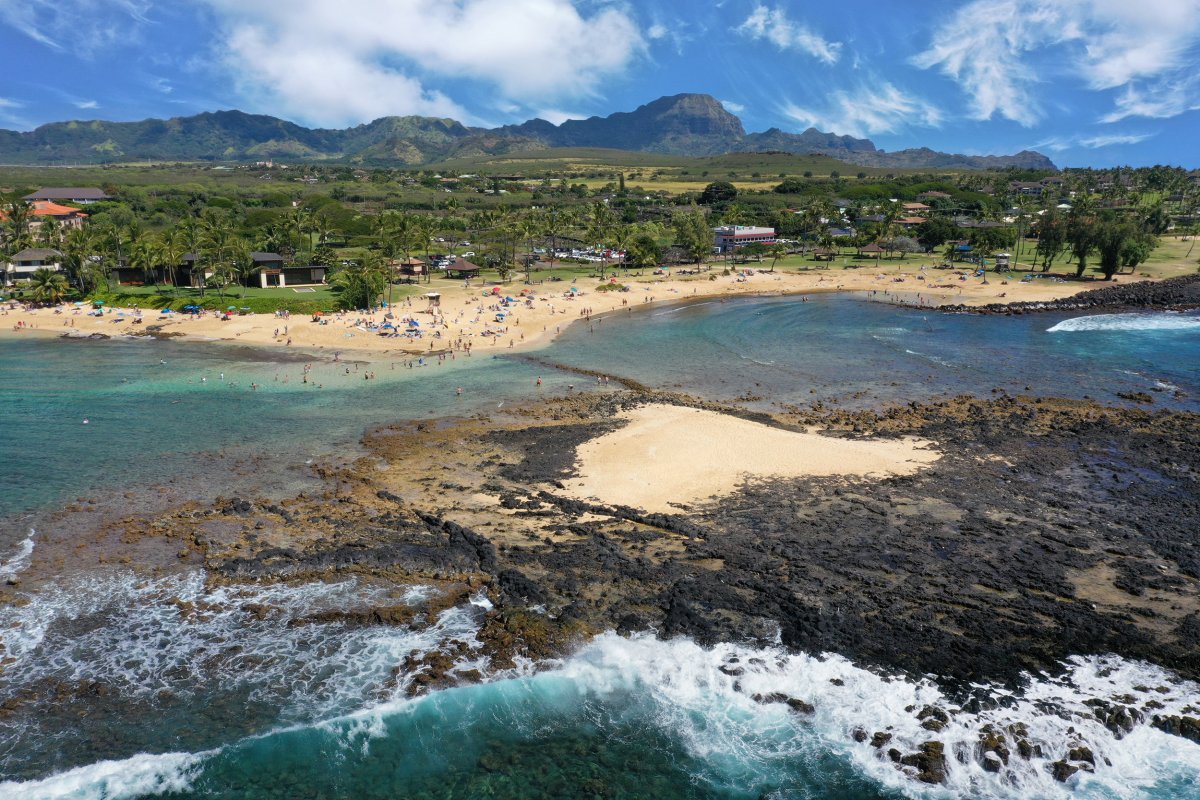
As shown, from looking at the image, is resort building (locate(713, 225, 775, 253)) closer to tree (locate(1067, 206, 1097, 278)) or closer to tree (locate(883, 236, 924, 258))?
tree (locate(883, 236, 924, 258))

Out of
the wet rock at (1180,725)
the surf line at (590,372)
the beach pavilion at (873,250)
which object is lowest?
the wet rock at (1180,725)

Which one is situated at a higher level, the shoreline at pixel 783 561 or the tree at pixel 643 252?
the tree at pixel 643 252

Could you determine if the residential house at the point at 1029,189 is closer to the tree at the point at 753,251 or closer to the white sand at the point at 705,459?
the tree at the point at 753,251

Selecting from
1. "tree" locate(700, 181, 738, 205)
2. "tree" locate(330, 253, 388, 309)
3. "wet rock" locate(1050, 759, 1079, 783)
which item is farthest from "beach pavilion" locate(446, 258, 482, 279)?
"tree" locate(700, 181, 738, 205)

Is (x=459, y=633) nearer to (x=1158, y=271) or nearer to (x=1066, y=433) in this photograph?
(x=1066, y=433)

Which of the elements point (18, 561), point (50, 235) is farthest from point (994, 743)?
point (50, 235)

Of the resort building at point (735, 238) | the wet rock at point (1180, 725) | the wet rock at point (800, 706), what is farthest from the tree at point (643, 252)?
the wet rock at point (1180, 725)
